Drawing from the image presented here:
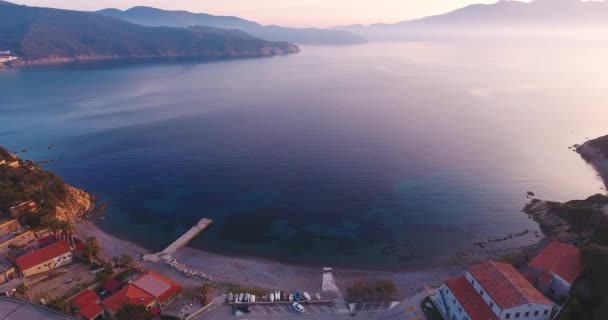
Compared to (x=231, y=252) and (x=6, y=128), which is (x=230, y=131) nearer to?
(x=231, y=252)

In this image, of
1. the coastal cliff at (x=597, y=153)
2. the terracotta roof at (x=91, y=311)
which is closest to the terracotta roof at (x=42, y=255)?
the terracotta roof at (x=91, y=311)

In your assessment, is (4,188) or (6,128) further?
(6,128)

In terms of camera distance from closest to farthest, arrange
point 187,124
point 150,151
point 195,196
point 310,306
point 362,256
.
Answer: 1. point 310,306
2. point 362,256
3. point 195,196
4. point 150,151
5. point 187,124

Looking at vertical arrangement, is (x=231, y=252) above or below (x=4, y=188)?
below

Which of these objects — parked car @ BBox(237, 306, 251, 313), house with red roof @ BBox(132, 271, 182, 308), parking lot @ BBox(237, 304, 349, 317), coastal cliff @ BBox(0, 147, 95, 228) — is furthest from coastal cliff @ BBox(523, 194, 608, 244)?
coastal cliff @ BBox(0, 147, 95, 228)

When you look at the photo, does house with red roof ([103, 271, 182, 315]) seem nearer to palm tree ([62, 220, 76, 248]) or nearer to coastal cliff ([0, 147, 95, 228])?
palm tree ([62, 220, 76, 248])

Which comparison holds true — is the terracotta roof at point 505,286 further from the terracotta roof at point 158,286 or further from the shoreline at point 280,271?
the terracotta roof at point 158,286

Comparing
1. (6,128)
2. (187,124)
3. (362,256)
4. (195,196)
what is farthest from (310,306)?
(6,128)
